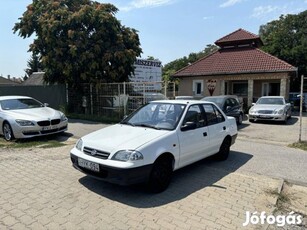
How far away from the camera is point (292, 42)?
32.6 metres

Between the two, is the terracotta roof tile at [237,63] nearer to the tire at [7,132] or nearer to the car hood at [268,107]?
the car hood at [268,107]

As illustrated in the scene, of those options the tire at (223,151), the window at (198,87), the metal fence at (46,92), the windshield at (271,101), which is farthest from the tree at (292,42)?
the tire at (223,151)

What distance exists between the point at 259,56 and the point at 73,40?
45.8 feet

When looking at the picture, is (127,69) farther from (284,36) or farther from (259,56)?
(284,36)

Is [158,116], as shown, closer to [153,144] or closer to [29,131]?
[153,144]

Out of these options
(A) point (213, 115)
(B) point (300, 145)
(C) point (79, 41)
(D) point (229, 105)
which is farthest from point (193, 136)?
(C) point (79, 41)

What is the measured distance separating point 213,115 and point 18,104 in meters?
7.26

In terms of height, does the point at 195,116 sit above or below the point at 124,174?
above

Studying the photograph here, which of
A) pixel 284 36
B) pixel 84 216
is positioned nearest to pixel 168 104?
pixel 84 216

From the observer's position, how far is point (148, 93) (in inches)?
523

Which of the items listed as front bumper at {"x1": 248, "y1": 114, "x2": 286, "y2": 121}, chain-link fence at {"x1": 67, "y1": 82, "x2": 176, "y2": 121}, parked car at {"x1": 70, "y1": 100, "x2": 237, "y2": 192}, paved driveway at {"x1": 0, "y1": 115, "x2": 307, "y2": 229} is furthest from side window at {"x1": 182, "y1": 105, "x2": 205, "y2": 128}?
front bumper at {"x1": 248, "y1": 114, "x2": 286, "y2": 121}

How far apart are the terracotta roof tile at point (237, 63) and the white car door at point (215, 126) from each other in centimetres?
1422

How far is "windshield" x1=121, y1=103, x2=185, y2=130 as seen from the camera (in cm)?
519

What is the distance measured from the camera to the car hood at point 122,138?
441 centimetres
